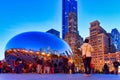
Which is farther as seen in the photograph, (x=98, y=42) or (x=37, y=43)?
(x=98, y=42)

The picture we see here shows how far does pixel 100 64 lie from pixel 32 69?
5551 inches

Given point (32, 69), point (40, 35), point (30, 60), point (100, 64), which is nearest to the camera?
point (32, 69)

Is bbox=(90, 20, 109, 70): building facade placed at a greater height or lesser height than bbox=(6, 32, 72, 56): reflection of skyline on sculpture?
greater

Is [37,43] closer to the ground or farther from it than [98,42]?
closer to the ground

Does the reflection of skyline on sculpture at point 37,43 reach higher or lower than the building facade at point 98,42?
lower

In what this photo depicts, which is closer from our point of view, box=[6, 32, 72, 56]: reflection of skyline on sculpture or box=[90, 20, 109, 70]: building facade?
box=[6, 32, 72, 56]: reflection of skyline on sculpture

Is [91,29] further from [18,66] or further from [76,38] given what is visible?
[18,66]

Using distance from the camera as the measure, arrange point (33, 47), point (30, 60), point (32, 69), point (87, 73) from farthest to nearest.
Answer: point (33, 47) < point (30, 60) < point (32, 69) < point (87, 73)

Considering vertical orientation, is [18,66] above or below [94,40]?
below

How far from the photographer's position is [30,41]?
47.2m

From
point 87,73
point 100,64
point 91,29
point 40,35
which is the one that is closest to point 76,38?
point 91,29

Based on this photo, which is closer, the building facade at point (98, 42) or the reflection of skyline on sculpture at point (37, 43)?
the reflection of skyline on sculpture at point (37, 43)

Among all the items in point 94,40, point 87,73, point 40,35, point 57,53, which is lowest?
point 87,73

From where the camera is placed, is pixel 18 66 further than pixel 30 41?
No
